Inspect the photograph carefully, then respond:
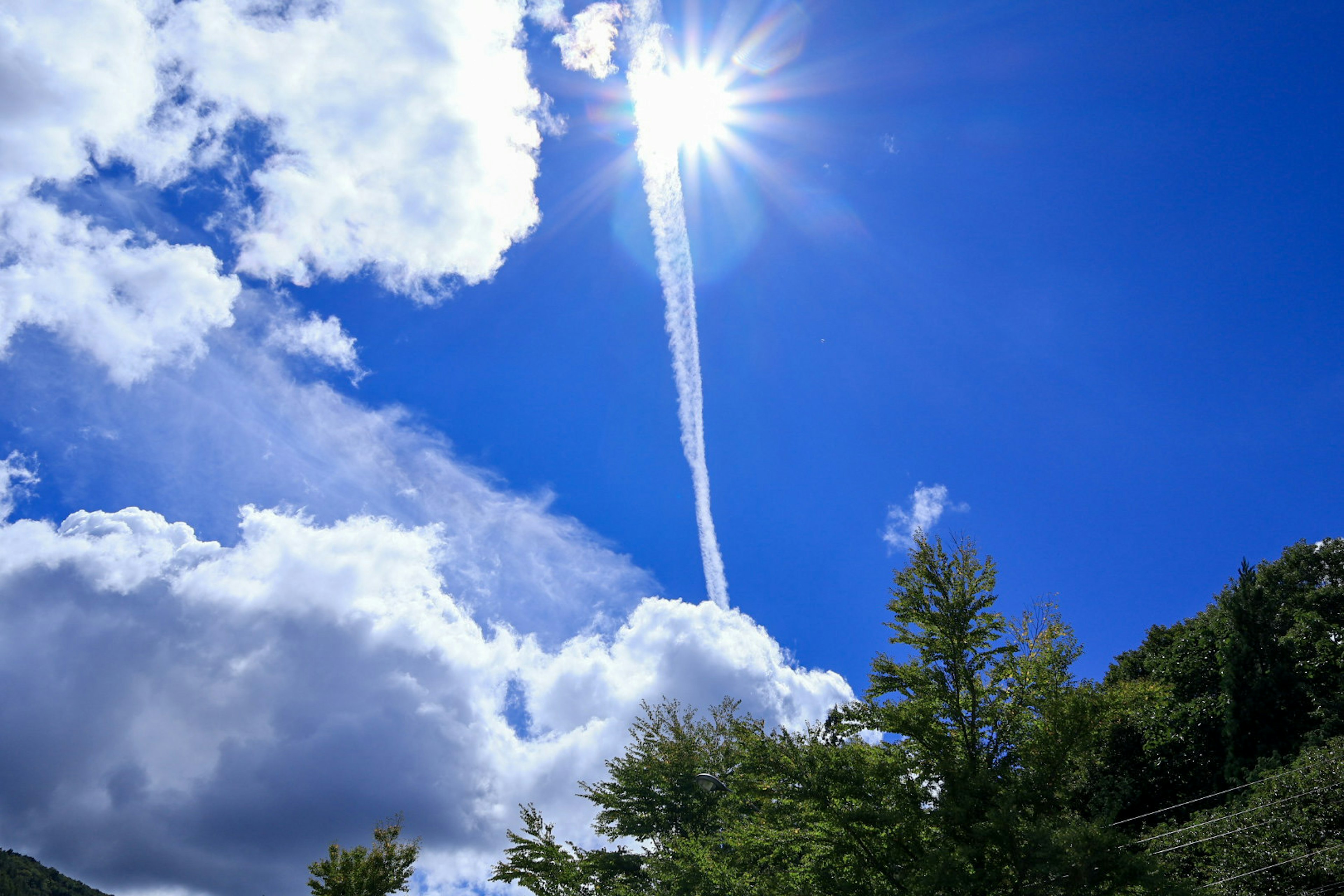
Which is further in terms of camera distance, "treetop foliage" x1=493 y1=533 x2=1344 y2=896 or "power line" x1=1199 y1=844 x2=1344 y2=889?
A: "power line" x1=1199 y1=844 x2=1344 y2=889

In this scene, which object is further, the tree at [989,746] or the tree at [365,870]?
the tree at [365,870]

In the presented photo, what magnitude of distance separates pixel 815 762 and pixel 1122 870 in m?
4.57

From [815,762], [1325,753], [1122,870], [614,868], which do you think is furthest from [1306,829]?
[614,868]

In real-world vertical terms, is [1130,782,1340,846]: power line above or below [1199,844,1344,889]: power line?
above

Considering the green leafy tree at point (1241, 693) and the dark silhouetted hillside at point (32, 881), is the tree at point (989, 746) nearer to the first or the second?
the green leafy tree at point (1241, 693)

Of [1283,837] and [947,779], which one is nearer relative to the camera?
[947,779]

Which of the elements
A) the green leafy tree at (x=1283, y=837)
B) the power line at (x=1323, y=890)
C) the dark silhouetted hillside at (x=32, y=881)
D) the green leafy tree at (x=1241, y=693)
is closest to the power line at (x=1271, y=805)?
the green leafy tree at (x=1283, y=837)

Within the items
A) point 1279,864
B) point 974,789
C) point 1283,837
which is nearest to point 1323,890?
point 1283,837

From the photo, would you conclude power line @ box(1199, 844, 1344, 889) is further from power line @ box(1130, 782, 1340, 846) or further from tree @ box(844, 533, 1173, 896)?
tree @ box(844, 533, 1173, 896)

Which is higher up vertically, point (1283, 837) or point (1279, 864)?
point (1283, 837)

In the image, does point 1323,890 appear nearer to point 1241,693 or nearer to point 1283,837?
point 1283,837

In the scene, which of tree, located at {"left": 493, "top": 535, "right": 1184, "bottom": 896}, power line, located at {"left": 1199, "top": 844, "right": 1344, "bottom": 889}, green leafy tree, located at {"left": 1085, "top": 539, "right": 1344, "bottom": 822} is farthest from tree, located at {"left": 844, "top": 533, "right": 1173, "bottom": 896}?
green leafy tree, located at {"left": 1085, "top": 539, "right": 1344, "bottom": 822}

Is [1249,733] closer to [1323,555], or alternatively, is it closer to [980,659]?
[1323,555]

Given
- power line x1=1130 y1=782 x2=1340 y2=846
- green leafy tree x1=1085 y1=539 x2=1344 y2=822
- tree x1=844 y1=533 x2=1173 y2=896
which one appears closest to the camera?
tree x1=844 y1=533 x2=1173 y2=896
